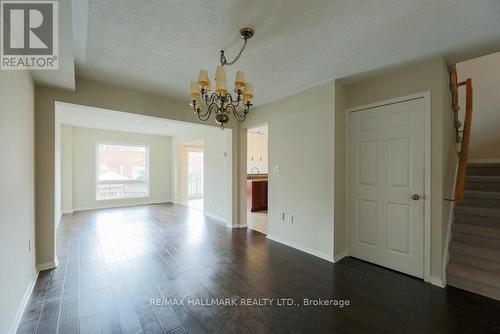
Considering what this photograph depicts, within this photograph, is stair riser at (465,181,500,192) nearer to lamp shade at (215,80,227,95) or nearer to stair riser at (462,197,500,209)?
stair riser at (462,197,500,209)

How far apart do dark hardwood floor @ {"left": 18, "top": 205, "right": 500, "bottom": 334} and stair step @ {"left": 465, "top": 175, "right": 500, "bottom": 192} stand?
173cm

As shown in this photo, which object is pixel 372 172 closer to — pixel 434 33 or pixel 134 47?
pixel 434 33

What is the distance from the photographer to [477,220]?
269 centimetres

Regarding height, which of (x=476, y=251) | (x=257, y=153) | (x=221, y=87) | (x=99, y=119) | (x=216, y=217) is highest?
(x=99, y=119)

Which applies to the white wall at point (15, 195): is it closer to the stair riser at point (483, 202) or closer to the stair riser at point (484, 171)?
the stair riser at point (483, 202)

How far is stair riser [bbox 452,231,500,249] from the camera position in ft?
8.04

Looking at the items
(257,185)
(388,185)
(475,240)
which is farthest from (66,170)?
(475,240)

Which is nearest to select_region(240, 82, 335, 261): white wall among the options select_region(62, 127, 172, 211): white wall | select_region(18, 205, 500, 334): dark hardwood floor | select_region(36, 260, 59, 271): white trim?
select_region(18, 205, 500, 334): dark hardwood floor

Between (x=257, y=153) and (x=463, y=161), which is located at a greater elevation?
(x=257, y=153)

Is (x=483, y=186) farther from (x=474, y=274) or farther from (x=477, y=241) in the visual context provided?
(x=474, y=274)

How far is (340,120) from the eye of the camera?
9.99 feet

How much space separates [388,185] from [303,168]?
1138 mm

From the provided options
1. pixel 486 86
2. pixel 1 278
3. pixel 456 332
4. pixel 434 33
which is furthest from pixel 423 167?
pixel 1 278

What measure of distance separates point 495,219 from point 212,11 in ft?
12.7
